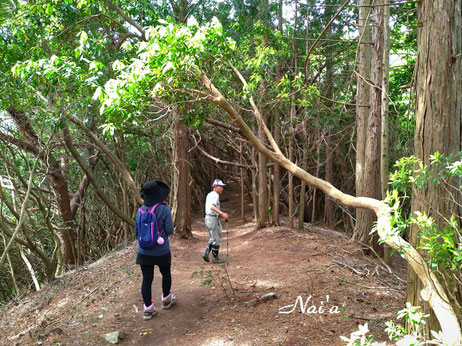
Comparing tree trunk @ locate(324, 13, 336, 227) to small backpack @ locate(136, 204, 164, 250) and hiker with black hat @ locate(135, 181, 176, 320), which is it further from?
small backpack @ locate(136, 204, 164, 250)

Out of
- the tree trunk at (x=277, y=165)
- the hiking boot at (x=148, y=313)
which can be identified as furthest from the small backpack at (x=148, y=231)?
the tree trunk at (x=277, y=165)

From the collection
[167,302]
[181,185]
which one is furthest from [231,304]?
[181,185]

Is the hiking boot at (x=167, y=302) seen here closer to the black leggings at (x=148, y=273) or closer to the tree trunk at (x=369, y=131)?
the black leggings at (x=148, y=273)

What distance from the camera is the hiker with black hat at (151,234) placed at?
455cm

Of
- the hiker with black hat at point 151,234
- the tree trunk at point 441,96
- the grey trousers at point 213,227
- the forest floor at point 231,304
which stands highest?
the tree trunk at point 441,96

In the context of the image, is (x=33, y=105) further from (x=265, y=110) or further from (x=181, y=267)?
(x=265, y=110)

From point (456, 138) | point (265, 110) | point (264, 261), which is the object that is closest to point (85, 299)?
point (264, 261)

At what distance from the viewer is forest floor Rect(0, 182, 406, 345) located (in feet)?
14.2

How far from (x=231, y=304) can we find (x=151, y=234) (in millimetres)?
1547

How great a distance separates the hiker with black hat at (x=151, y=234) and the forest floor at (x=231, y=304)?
60 cm

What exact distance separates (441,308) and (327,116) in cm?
715

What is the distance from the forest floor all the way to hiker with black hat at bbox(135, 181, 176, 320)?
60 centimetres

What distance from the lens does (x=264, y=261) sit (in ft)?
24.3

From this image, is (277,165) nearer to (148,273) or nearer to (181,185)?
(181,185)
